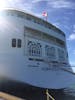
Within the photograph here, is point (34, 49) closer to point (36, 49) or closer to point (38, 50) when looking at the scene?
point (36, 49)

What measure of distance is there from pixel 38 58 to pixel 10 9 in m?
5.25

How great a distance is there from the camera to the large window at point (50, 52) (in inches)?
935

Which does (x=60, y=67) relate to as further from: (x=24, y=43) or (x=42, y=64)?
(x=24, y=43)

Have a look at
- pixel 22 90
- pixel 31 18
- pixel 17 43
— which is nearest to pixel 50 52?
pixel 31 18

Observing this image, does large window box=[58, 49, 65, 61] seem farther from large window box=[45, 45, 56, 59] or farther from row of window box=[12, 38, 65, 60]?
large window box=[45, 45, 56, 59]

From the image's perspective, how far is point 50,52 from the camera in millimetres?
24609

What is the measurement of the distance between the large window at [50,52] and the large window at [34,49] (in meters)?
1.44

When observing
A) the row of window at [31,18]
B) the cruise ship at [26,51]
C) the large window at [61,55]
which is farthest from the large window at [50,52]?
the row of window at [31,18]

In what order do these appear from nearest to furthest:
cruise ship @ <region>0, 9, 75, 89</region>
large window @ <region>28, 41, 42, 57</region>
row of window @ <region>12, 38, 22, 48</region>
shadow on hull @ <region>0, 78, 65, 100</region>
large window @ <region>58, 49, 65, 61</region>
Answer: cruise ship @ <region>0, 9, 75, 89</region>, row of window @ <region>12, 38, 22, 48</region>, shadow on hull @ <region>0, 78, 65, 100</region>, large window @ <region>28, 41, 42, 57</region>, large window @ <region>58, 49, 65, 61</region>

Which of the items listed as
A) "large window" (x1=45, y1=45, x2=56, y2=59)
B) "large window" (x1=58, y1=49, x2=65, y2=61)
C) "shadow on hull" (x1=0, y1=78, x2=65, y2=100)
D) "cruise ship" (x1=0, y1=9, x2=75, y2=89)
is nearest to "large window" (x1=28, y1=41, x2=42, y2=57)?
"cruise ship" (x1=0, y1=9, x2=75, y2=89)

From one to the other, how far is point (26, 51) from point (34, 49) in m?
1.32

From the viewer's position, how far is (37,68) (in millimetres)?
21266

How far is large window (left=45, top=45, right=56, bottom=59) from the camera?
23.7 metres

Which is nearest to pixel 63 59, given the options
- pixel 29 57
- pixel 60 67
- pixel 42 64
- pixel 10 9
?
pixel 60 67
